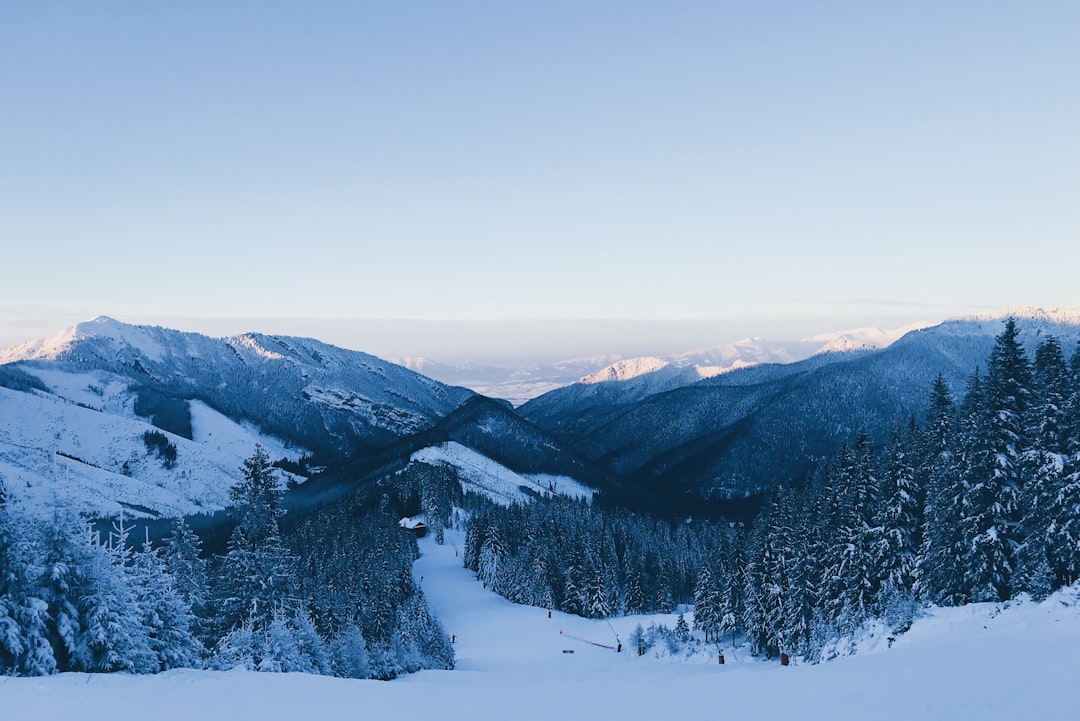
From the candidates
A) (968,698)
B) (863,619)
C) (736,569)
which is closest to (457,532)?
(736,569)

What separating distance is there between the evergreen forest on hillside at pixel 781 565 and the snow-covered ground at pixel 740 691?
131 inches

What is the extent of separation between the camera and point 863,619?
3503cm

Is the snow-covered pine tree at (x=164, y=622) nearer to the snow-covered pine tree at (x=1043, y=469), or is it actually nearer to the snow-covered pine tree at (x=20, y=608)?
the snow-covered pine tree at (x=20, y=608)

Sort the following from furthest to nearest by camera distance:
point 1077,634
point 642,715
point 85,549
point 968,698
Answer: point 85,549 → point 1077,634 → point 642,715 → point 968,698

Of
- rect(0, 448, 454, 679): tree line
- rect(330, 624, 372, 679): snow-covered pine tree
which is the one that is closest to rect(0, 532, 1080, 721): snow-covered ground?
rect(0, 448, 454, 679): tree line

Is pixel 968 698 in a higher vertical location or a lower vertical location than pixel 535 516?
higher

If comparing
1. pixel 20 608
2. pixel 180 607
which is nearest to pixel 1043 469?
pixel 180 607

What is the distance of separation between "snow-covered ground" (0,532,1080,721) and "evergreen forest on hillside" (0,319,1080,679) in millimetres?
3332

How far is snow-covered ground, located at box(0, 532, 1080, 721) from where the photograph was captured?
15.4 metres

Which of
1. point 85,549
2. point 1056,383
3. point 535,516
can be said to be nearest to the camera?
point 85,549

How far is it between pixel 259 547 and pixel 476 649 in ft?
126

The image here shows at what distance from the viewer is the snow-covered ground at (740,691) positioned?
1545 centimetres

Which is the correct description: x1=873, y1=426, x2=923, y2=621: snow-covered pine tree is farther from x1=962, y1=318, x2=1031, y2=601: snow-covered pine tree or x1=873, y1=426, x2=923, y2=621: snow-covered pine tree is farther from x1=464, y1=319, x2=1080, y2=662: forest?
x1=962, y1=318, x2=1031, y2=601: snow-covered pine tree

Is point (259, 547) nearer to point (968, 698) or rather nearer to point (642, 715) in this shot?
point (642, 715)
